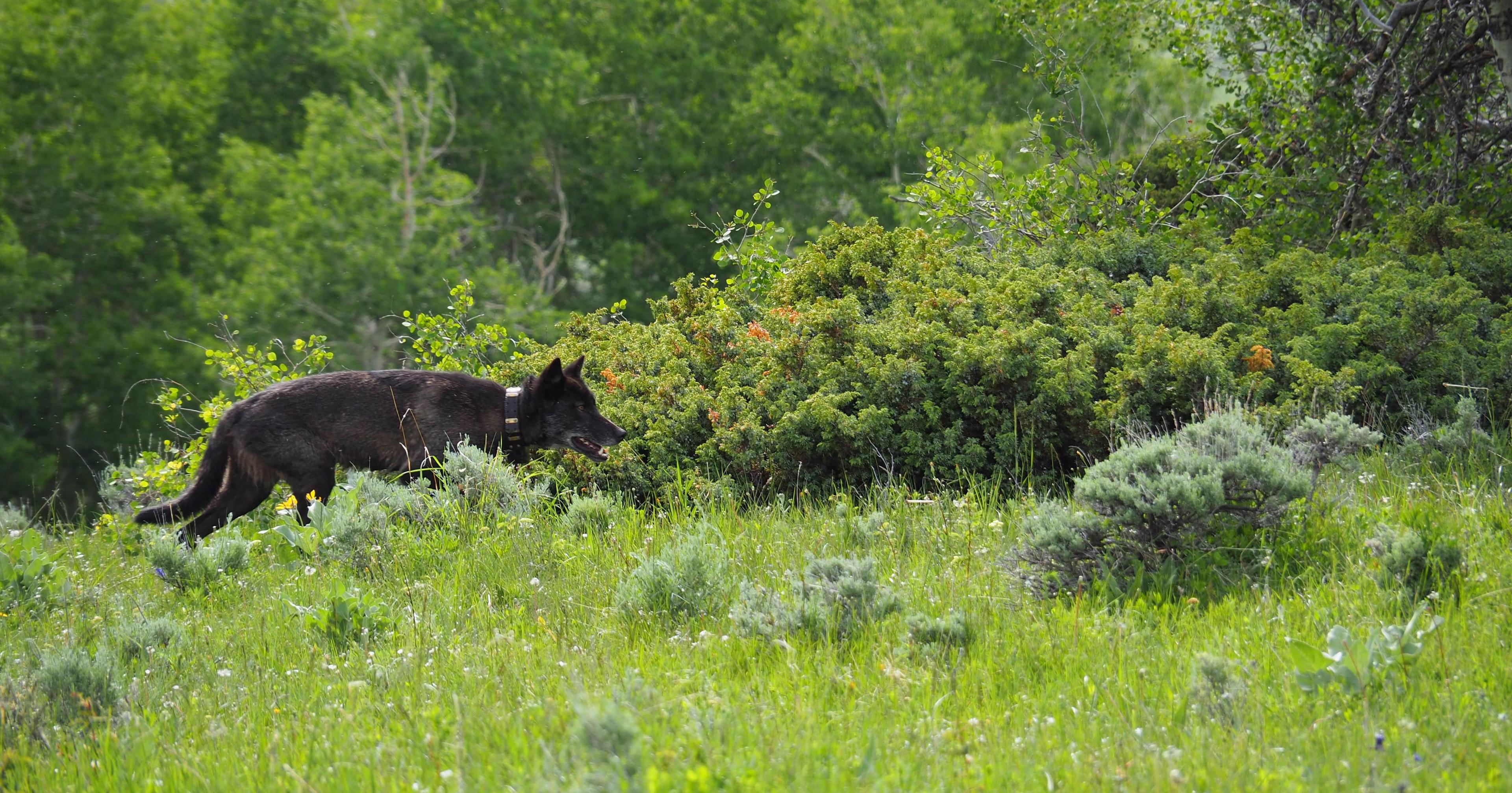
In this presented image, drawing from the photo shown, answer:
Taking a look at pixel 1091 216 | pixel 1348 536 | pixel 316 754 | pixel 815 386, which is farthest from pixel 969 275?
pixel 316 754

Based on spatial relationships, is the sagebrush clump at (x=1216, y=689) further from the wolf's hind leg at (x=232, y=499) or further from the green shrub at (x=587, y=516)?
the wolf's hind leg at (x=232, y=499)

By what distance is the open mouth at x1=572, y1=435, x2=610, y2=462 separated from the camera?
326 inches

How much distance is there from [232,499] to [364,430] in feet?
3.39

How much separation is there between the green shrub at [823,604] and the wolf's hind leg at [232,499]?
4938mm

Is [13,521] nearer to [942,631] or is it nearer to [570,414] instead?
[570,414]

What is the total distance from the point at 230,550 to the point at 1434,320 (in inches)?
302

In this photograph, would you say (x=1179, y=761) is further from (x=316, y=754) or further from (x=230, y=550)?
(x=230, y=550)

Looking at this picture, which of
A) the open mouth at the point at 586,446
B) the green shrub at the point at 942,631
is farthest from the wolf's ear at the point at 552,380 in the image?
the green shrub at the point at 942,631

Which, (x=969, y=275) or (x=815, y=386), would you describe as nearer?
(x=815, y=386)

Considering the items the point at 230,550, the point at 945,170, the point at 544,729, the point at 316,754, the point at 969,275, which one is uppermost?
the point at 945,170

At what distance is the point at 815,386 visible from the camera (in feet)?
24.7

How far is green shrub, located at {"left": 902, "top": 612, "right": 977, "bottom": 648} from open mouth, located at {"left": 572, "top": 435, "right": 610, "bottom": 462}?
14.6ft

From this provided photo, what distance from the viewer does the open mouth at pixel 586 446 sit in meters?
8.27

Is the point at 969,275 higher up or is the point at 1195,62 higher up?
the point at 1195,62
